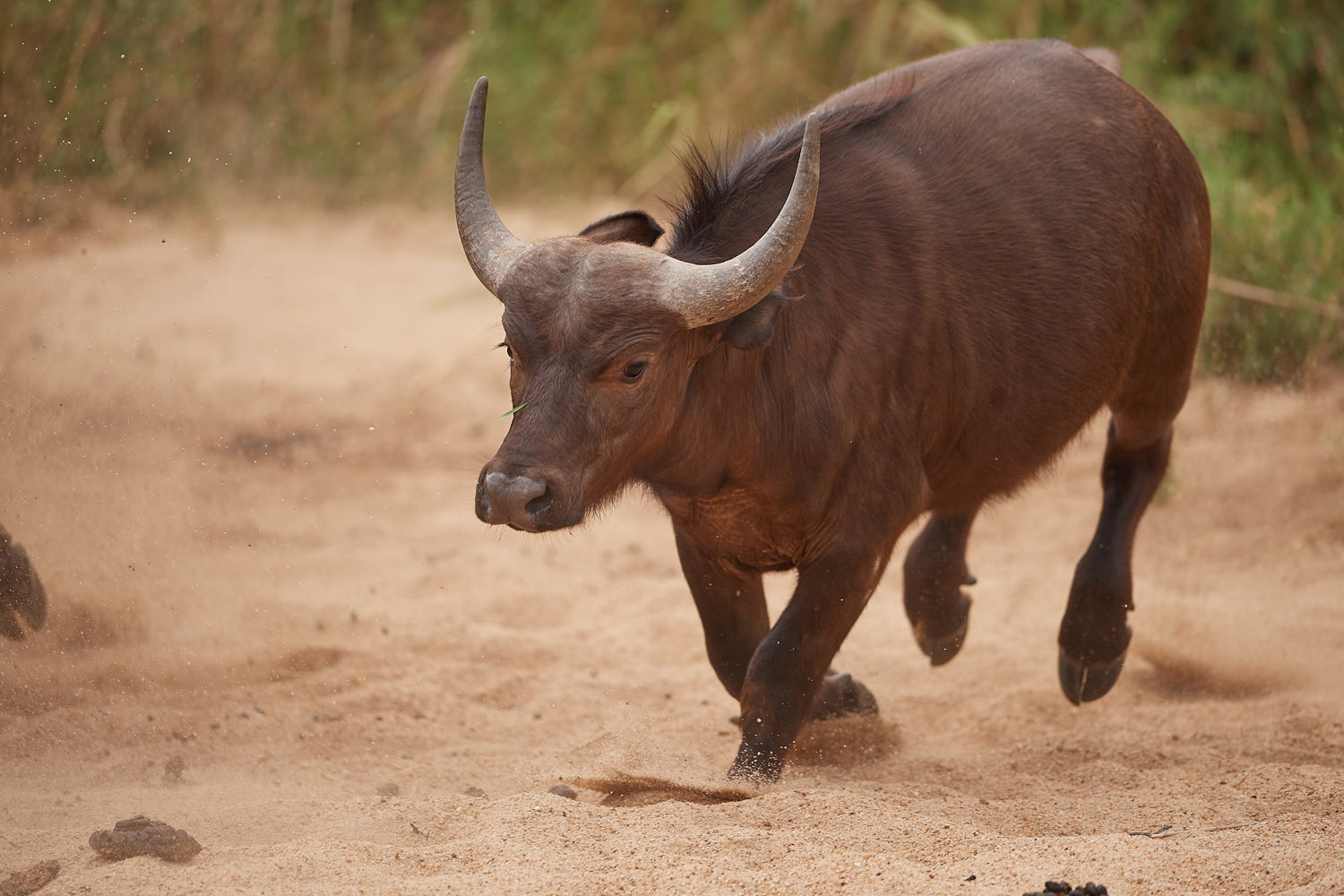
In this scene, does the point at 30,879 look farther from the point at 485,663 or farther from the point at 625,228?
the point at 485,663

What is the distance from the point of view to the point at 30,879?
3340 millimetres

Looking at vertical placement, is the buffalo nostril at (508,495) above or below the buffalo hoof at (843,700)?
above

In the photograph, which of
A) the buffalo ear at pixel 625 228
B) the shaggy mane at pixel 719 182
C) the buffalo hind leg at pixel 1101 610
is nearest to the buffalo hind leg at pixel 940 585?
the buffalo hind leg at pixel 1101 610

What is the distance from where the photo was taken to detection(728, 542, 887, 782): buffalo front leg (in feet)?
13.5

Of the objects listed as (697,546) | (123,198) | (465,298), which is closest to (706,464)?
(697,546)

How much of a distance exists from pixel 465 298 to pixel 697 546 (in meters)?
5.47

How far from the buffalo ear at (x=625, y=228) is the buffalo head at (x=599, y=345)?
0.23 meters

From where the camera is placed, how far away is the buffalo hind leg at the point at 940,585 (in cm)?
534

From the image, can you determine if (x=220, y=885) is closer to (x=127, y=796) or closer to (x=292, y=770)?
(x=127, y=796)

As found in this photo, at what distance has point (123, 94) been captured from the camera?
1053 cm

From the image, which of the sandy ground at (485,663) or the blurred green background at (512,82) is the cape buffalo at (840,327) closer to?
the sandy ground at (485,663)

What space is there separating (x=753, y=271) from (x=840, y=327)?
54 cm

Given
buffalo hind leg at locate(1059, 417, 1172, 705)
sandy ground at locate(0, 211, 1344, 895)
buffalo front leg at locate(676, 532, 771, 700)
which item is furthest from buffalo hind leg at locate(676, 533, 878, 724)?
buffalo hind leg at locate(1059, 417, 1172, 705)

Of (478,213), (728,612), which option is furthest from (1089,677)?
(478,213)
